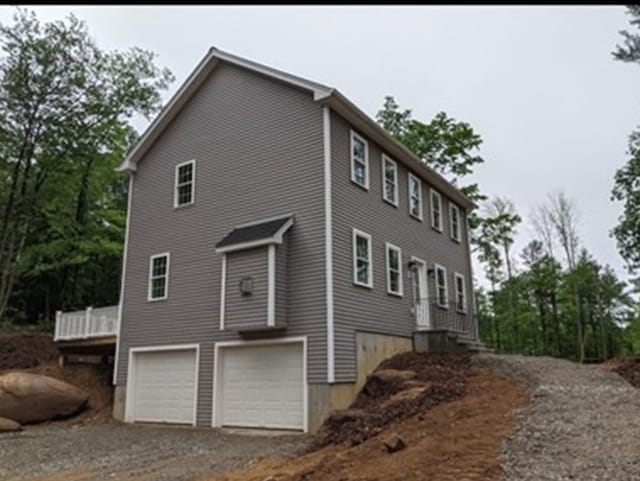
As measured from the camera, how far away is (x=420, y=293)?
14688 millimetres

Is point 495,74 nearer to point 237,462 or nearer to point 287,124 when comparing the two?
point 287,124

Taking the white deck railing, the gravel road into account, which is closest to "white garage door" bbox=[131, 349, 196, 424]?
the white deck railing

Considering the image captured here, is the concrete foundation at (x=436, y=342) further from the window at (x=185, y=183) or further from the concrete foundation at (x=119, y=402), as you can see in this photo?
the concrete foundation at (x=119, y=402)

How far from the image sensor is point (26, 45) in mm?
18188

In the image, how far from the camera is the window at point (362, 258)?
1164cm

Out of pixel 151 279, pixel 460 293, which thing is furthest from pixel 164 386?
pixel 460 293

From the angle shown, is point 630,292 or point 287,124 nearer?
point 287,124

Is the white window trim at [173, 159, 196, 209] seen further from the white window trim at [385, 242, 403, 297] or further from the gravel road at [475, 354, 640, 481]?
the gravel road at [475, 354, 640, 481]

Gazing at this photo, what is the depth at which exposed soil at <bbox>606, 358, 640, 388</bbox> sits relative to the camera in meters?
11.7

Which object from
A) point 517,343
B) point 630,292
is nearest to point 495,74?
point 517,343

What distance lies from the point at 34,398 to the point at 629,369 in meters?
14.9

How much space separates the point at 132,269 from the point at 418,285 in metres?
8.11

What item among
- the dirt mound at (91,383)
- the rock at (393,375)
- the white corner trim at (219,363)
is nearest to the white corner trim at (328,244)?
the white corner trim at (219,363)

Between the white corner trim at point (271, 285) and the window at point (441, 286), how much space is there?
668 cm
